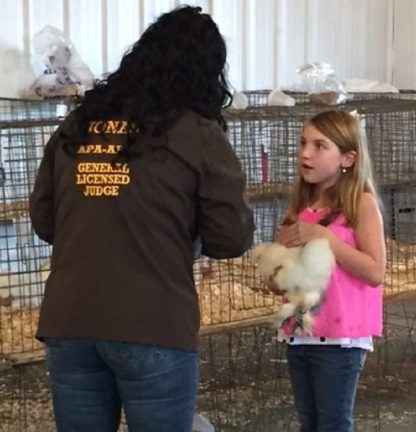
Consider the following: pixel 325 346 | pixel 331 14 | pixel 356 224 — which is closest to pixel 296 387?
pixel 325 346

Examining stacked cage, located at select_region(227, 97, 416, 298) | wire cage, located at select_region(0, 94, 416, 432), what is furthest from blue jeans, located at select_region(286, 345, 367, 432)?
stacked cage, located at select_region(227, 97, 416, 298)

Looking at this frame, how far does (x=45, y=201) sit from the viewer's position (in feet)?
7.24

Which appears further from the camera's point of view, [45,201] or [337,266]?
[337,266]

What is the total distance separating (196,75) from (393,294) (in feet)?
6.20

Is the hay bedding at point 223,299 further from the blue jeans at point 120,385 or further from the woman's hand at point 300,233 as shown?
the blue jeans at point 120,385

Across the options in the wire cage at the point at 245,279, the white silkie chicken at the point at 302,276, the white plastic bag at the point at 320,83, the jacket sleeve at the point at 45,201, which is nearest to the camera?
the jacket sleeve at the point at 45,201

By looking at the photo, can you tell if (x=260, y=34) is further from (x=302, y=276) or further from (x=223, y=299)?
(x=302, y=276)

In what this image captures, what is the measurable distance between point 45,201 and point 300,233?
2.24 feet

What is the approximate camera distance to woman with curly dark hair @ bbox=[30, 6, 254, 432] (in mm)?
2004

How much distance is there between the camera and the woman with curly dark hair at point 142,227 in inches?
78.9

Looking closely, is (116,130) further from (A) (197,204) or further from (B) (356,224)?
(B) (356,224)

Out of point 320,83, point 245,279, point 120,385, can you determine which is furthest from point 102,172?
point 320,83

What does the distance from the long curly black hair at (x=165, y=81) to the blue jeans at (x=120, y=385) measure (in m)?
0.40

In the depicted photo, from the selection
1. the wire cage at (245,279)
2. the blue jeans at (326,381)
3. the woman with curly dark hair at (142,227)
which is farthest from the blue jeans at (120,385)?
the wire cage at (245,279)
